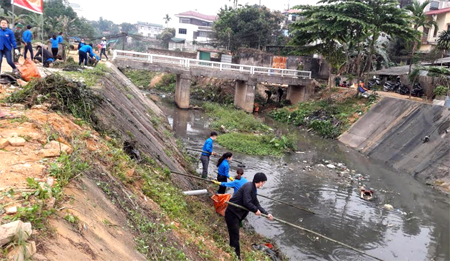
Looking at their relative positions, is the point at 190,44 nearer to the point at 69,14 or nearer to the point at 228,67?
the point at 69,14

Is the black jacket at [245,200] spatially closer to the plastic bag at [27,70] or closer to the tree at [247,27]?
the plastic bag at [27,70]

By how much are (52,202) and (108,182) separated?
148 cm

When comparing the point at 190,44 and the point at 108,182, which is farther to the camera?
the point at 190,44

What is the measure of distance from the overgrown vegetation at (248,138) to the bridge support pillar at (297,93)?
7595mm

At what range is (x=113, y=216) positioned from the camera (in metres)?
4.00

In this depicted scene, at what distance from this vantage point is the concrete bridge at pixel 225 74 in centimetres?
2383

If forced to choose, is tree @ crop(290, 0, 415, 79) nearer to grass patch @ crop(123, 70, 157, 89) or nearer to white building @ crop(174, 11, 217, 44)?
grass patch @ crop(123, 70, 157, 89)

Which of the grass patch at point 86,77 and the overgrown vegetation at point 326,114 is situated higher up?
the grass patch at point 86,77

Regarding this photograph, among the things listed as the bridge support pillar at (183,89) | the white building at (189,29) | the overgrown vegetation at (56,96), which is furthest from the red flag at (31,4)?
the white building at (189,29)

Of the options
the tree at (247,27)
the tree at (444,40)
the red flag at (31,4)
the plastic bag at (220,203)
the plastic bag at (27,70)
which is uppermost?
the tree at (247,27)

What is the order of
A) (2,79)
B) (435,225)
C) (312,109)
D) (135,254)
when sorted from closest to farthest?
(135,254) < (2,79) < (435,225) < (312,109)

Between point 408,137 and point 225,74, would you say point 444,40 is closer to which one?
point 408,137

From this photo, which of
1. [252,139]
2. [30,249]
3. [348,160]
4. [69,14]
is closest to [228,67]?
[252,139]

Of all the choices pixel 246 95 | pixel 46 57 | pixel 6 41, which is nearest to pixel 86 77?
pixel 6 41
